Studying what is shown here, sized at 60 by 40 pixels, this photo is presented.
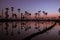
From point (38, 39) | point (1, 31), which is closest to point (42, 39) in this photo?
point (38, 39)

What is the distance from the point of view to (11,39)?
6.62 meters

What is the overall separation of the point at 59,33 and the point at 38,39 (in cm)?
A: 118

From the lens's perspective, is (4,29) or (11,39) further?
(4,29)

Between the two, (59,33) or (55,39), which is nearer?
(55,39)

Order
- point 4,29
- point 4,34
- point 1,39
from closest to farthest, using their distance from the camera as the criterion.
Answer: point 1,39
point 4,34
point 4,29

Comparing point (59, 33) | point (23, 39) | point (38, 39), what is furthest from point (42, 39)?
point (59, 33)

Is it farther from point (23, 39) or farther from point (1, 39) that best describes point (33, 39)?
point (1, 39)

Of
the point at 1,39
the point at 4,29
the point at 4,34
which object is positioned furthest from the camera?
the point at 4,29

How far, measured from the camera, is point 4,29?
27.1 ft

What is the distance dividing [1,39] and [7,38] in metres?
0.30

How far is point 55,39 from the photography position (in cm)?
659

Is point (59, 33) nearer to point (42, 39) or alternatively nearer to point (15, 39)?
point (42, 39)

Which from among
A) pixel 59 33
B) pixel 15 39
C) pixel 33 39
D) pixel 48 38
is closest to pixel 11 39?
pixel 15 39

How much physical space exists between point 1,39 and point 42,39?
131cm
